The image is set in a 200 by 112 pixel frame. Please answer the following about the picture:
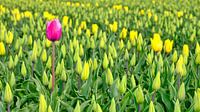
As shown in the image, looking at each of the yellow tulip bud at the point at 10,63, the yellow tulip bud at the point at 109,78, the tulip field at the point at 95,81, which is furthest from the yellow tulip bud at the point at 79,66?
the yellow tulip bud at the point at 10,63

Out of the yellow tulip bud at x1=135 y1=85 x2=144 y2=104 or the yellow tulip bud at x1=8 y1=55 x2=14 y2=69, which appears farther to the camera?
the yellow tulip bud at x1=8 y1=55 x2=14 y2=69

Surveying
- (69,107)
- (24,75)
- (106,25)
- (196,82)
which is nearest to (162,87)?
(196,82)

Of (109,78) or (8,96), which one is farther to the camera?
(109,78)

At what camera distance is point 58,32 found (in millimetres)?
2682

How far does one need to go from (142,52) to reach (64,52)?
2.50 ft

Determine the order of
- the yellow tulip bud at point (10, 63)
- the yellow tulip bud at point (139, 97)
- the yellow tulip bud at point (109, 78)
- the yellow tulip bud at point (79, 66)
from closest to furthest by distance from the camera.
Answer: the yellow tulip bud at point (139, 97) → the yellow tulip bud at point (109, 78) → the yellow tulip bud at point (79, 66) → the yellow tulip bud at point (10, 63)

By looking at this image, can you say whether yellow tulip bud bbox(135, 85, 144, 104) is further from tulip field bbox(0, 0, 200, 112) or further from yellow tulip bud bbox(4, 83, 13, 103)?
yellow tulip bud bbox(4, 83, 13, 103)

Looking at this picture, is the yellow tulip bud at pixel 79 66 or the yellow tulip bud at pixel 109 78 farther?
the yellow tulip bud at pixel 79 66

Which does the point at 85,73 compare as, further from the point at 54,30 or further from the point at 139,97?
the point at 139,97

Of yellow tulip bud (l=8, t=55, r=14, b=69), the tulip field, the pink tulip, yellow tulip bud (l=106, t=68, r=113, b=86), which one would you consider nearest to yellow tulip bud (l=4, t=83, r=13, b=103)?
the tulip field

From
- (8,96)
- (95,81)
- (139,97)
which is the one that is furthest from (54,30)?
(139,97)

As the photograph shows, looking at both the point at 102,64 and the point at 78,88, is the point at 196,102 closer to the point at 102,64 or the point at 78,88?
the point at 78,88

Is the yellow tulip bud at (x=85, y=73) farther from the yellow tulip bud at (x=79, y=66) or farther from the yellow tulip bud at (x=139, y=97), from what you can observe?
the yellow tulip bud at (x=139, y=97)

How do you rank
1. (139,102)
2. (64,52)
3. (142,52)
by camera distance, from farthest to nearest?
(142,52) < (64,52) < (139,102)
